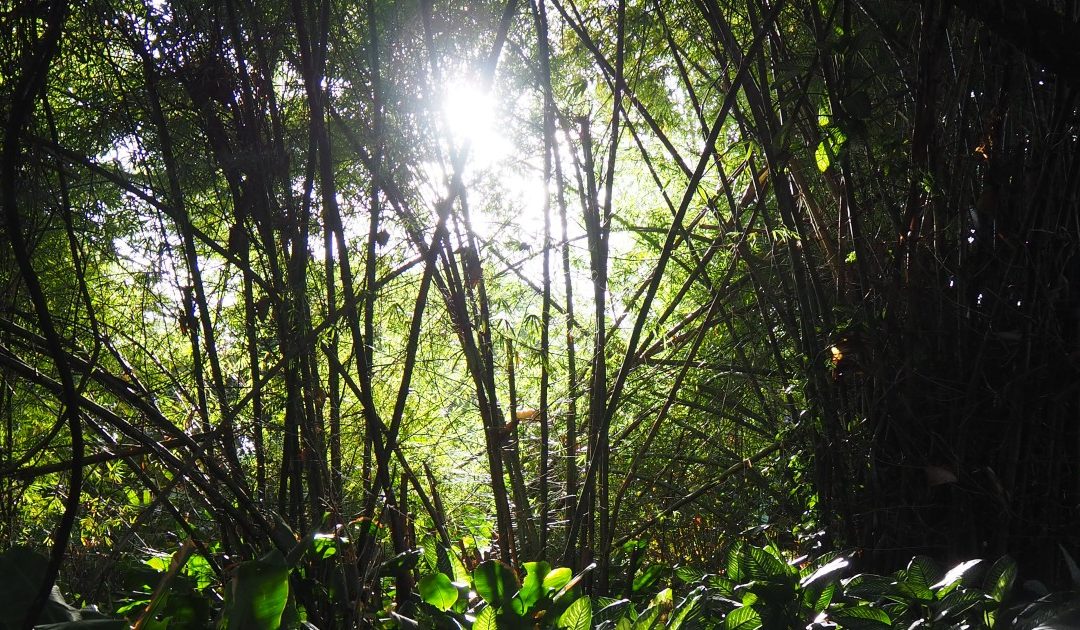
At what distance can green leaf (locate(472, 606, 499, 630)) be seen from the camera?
1.11m

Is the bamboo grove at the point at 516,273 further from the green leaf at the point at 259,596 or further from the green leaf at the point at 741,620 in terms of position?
the green leaf at the point at 741,620

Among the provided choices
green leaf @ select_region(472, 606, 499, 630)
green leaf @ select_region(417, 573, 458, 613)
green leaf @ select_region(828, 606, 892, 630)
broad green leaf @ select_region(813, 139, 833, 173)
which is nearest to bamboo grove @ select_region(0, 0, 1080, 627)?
broad green leaf @ select_region(813, 139, 833, 173)

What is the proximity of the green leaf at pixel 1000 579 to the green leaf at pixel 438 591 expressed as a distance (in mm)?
756

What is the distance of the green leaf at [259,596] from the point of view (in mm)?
979

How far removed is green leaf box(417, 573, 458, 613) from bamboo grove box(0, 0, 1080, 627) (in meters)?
0.12

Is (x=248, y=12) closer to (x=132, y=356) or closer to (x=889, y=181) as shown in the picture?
(x=132, y=356)

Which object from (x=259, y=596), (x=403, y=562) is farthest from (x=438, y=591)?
(x=259, y=596)

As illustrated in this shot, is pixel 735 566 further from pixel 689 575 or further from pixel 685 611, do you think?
pixel 685 611

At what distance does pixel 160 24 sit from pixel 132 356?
2.83 ft

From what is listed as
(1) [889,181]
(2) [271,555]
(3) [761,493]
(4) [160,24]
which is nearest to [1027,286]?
(1) [889,181]

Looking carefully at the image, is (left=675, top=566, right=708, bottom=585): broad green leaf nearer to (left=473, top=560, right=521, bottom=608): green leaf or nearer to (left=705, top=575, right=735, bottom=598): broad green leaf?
(left=705, top=575, right=735, bottom=598): broad green leaf

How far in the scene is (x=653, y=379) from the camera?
84.2 inches

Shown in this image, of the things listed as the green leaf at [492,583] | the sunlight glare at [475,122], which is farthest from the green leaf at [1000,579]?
the sunlight glare at [475,122]

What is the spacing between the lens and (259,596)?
0.98 meters
